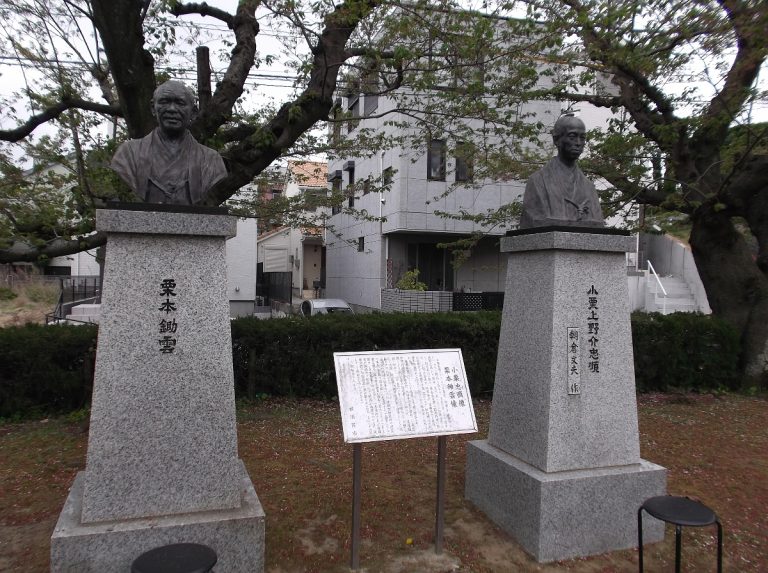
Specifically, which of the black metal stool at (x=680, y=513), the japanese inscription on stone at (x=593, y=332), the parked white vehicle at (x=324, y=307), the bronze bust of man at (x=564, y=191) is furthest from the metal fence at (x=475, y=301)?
the black metal stool at (x=680, y=513)

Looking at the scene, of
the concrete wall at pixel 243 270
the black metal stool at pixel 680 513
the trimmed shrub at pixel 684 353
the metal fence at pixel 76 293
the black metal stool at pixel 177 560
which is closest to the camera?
the black metal stool at pixel 177 560

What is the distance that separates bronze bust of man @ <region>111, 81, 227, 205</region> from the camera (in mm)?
3703

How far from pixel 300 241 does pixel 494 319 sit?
26.3m

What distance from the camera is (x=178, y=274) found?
3.50 meters

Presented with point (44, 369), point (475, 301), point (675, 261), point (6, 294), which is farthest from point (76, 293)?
point (675, 261)

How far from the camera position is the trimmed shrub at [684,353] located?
9.41 m

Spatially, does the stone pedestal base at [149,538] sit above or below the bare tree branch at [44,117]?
below

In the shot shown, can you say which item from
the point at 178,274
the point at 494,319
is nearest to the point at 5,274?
the point at 494,319

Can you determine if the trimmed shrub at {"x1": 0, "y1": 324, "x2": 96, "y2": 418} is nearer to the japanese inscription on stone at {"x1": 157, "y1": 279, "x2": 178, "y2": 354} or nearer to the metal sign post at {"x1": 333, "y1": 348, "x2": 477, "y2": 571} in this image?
the japanese inscription on stone at {"x1": 157, "y1": 279, "x2": 178, "y2": 354}

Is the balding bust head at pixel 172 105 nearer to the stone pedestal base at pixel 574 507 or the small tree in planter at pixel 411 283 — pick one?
the stone pedestal base at pixel 574 507

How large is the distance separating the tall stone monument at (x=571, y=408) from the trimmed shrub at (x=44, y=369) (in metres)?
5.92

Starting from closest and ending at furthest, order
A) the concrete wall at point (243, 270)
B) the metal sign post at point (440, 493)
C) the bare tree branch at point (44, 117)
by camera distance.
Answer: the metal sign post at point (440, 493)
the bare tree branch at point (44, 117)
the concrete wall at point (243, 270)

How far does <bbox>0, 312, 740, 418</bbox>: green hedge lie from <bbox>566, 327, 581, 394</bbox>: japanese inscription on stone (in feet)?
15.1

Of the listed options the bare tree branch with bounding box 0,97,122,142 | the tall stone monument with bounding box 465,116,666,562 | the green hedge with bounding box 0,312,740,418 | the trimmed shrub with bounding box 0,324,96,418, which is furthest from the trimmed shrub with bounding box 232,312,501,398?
the tall stone monument with bounding box 465,116,666,562
